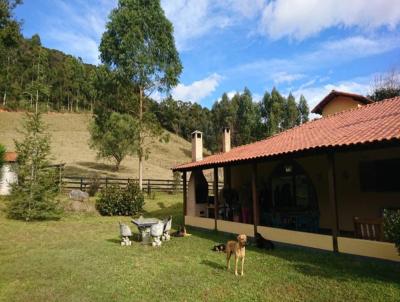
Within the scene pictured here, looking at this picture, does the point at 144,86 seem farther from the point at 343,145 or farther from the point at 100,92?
the point at 343,145

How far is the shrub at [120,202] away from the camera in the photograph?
2005 centimetres

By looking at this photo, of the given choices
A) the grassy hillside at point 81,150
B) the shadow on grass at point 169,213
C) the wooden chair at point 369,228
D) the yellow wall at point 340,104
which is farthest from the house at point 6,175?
the wooden chair at point 369,228

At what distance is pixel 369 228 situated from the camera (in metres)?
9.01

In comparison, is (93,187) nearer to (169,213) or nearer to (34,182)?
(169,213)

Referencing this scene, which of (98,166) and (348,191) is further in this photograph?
(98,166)

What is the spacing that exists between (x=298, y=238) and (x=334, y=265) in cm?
225

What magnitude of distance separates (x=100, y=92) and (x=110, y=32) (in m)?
4.22

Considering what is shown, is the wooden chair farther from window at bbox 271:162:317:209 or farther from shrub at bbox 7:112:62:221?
shrub at bbox 7:112:62:221

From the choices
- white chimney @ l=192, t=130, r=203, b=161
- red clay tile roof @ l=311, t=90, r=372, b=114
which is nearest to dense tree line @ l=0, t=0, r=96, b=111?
white chimney @ l=192, t=130, r=203, b=161

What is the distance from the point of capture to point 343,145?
337 inches

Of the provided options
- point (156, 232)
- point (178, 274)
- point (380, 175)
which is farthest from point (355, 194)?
point (178, 274)

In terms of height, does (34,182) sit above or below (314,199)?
above

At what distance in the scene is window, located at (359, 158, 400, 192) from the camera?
11008 mm

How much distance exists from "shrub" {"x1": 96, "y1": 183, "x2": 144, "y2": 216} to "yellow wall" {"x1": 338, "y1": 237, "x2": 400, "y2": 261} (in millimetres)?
13673
